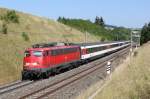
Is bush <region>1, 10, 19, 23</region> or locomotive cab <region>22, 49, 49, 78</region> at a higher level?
bush <region>1, 10, 19, 23</region>

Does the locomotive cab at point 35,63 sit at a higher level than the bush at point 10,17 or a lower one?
lower

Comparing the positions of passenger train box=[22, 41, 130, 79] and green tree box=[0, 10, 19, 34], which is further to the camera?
green tree box=[0, 10, 19, 34]

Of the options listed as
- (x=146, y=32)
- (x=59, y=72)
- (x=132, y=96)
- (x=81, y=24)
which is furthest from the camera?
(x=81, y=24)

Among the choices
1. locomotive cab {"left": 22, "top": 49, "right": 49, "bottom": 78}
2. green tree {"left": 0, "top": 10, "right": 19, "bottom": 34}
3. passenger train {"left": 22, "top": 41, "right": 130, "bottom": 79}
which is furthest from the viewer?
green tree {"left": 0, "top": 10, "right": 19, "bottom": 34}

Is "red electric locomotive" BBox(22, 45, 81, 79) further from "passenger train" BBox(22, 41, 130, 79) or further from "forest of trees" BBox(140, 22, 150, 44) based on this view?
"forest of trees" BBox(140, 22, 150, 44)

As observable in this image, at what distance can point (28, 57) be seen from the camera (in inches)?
1313

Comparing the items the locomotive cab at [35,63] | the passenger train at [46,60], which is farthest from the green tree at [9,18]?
the locomotive cab at [35,63]

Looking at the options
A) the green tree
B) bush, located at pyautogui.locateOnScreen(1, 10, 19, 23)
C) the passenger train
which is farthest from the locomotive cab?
bush, located at pyautogui.locateOnScreen(1, 10, 19, 23)

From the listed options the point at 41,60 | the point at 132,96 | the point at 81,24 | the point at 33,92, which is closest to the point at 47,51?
the point at 41,60

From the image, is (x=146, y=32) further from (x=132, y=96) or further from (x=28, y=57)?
(x=132, y=96)

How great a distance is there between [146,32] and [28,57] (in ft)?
255

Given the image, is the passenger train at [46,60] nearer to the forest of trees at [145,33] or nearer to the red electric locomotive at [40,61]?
the red electric locomotive at [40,61]

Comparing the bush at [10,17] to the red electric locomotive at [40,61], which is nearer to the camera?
the red electric locomotive at [40,61]

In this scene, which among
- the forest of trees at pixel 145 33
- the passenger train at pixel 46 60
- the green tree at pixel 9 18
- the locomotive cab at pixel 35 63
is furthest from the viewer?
the forest of trees at pixel 145 33
